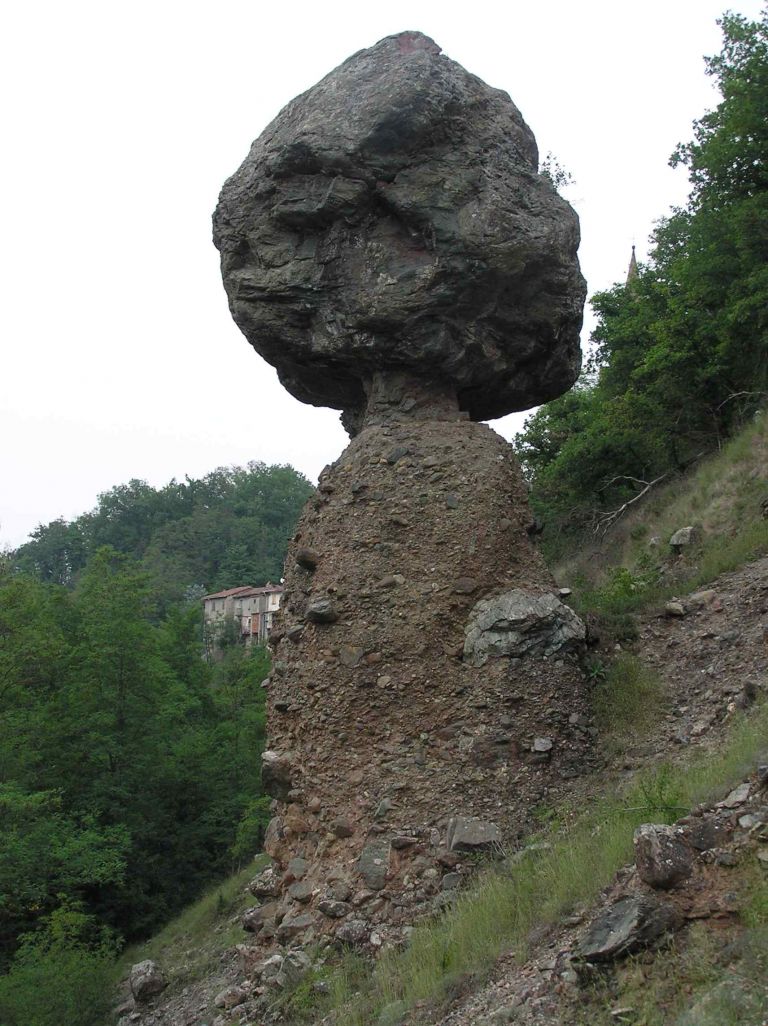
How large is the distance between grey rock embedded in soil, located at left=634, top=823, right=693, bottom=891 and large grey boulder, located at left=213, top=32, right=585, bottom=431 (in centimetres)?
579

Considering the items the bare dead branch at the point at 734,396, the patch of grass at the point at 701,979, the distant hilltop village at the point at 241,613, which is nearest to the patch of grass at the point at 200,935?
the patch of grass at the point at 701,979

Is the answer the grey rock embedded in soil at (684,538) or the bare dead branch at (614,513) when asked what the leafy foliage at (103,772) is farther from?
the grey rock embedded in soil at (684,538)

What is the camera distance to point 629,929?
4590mm


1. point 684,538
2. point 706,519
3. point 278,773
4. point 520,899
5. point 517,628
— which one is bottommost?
point 520,899

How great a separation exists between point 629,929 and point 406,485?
196 inches

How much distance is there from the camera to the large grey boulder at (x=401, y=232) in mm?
9523

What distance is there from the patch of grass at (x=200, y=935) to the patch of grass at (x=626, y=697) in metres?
5.03

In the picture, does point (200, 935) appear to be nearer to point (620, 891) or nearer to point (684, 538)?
point (684, 538)

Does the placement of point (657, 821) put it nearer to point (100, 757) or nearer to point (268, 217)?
point (268, 217)

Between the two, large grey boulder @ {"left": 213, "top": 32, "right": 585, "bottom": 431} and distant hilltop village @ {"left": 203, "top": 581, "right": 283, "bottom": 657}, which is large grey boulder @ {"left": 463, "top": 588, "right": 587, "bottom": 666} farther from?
distant hilltop village @ {"left": 203, "top": 581, "right": 283, "bottom": 657}

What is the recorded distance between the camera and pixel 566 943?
16.6ft

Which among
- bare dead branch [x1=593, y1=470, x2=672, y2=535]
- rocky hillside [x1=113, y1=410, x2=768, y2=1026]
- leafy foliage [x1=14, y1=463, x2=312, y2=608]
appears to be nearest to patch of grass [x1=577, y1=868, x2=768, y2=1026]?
rocky hillside [x1=113, y1=410, x2=768, y2=1026]

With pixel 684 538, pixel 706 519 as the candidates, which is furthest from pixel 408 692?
pixel 706 519

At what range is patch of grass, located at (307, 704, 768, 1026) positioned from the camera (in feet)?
18.3
